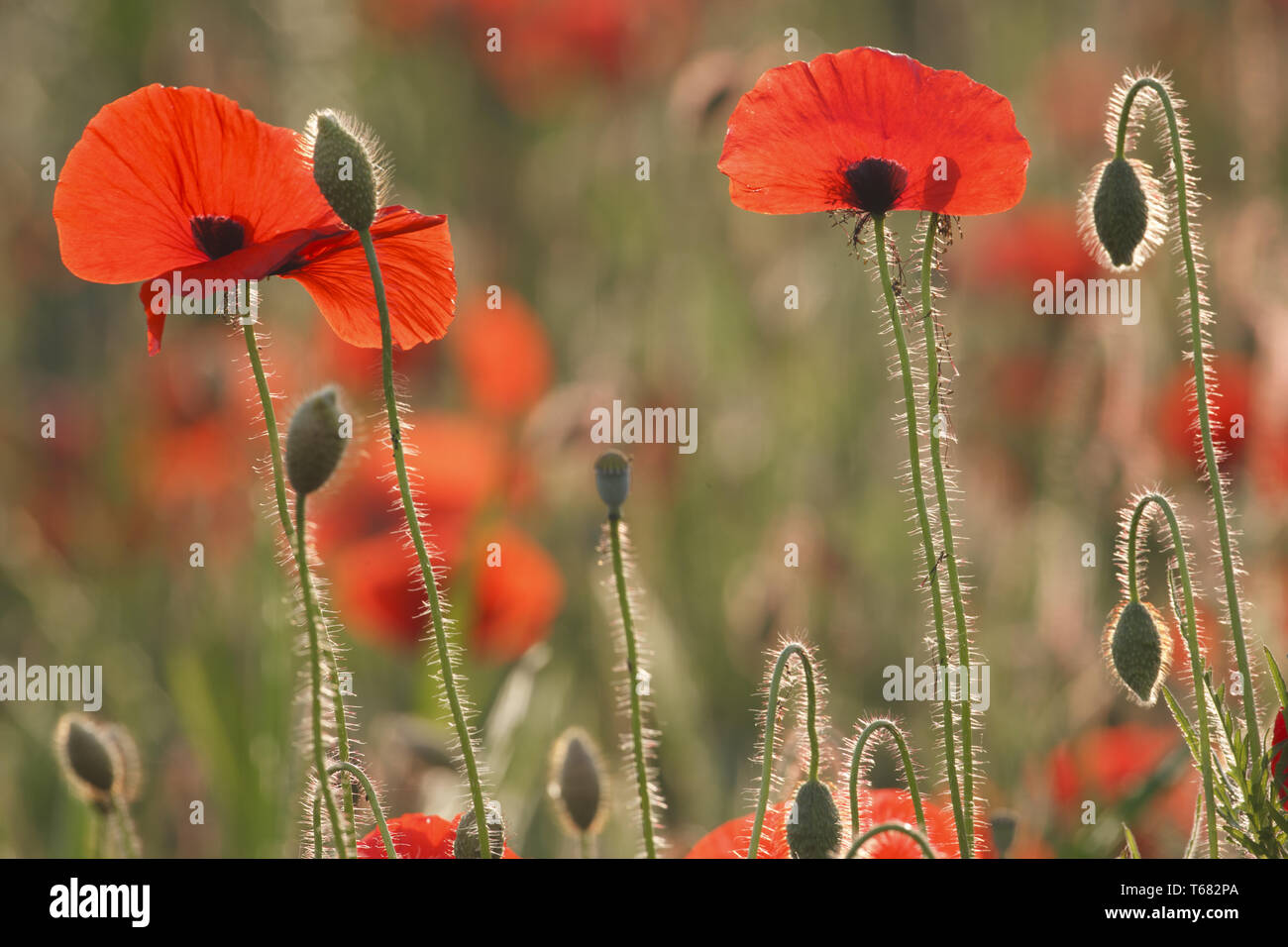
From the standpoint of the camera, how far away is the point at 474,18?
422 cm

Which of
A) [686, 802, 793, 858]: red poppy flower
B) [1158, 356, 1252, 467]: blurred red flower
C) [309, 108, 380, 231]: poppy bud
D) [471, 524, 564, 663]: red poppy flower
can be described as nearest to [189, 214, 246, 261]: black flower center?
[309, 108, 380, 231]: poppy bud

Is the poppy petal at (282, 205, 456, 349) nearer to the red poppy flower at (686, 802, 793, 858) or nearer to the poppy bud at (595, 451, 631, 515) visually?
the poppy bud at (595, 451, 631, 515)

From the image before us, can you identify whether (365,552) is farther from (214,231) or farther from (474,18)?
(474,18)

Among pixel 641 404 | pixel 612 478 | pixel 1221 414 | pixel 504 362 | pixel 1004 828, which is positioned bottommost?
pixel 1004 828

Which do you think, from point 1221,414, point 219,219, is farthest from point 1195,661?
point 1221,414

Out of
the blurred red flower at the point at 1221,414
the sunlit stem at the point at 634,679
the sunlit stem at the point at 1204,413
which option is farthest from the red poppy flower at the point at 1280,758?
the blurred red flower at the point at 1221,414

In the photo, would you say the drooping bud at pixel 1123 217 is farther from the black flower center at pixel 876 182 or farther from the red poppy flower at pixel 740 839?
the red poppy flower at pixel 740 839

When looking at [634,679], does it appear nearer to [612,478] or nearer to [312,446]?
[612,478]

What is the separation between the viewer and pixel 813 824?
0.84 metres

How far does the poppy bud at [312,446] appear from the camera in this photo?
→ 837 mm

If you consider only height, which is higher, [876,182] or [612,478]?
[876,182]

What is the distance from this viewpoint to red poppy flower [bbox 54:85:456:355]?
0.95m

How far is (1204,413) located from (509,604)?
1.79 metres
